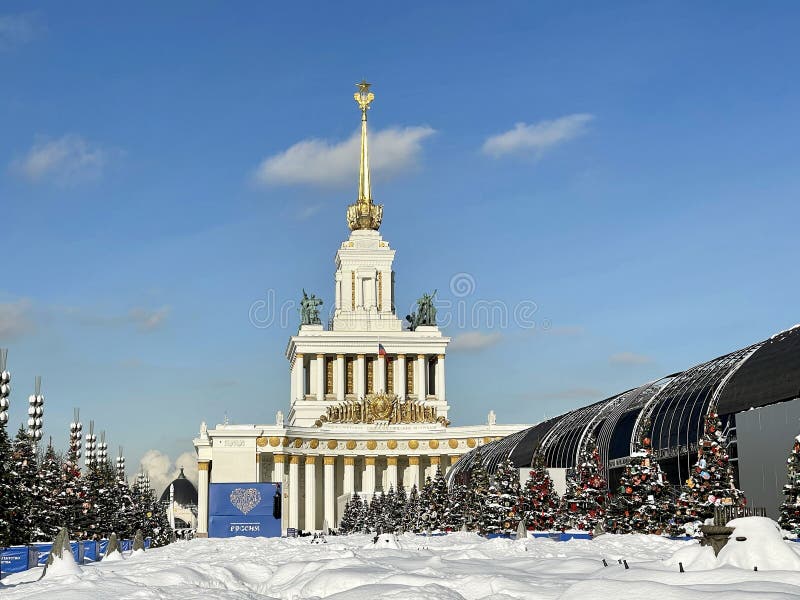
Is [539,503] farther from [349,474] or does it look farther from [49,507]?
[349,474]

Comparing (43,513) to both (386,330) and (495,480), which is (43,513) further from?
(386,330)

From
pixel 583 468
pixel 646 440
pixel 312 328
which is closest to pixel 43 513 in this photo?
pixel 583 468

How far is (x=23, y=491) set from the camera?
212 ft

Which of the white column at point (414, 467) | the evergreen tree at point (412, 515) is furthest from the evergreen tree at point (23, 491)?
the white column at point (414, 467)

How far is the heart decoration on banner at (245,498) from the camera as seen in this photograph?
236 feet

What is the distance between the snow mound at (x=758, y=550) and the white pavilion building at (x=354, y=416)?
10992 centimetres

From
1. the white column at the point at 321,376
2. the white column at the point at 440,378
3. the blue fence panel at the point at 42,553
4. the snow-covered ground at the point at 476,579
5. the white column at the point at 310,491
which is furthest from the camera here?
the white column at the point at 440,378

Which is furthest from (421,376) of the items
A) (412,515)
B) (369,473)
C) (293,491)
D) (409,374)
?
(412,515)

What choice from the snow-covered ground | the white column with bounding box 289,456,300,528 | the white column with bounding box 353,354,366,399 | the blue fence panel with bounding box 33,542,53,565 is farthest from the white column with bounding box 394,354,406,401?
the snow-covered ground

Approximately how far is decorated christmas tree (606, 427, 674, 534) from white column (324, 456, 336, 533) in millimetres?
86687

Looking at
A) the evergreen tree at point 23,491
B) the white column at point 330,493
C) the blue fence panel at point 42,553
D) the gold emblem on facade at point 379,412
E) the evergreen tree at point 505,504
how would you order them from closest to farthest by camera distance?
the blue fence panel at point 42,553 → the evergreen tree at point 23,491 → the evergreen tree at point 505,504 → the white column at point 330,493 → the gold emblem on facade at point 379,412

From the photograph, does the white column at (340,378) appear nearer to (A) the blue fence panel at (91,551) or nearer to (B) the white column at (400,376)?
(B) the white column at (400,376)

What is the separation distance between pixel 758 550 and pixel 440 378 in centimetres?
12867

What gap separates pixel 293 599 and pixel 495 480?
45.3 m
